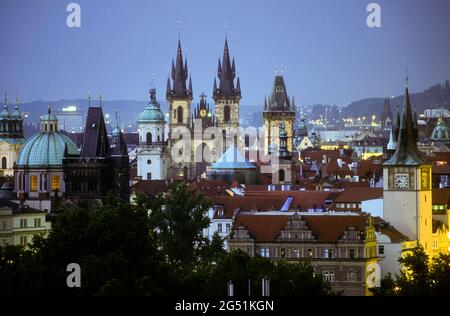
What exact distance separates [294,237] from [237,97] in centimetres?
8272

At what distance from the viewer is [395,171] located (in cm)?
7150

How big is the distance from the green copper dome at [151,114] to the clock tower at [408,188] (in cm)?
5435

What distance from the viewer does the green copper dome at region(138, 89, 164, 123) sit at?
12669cm

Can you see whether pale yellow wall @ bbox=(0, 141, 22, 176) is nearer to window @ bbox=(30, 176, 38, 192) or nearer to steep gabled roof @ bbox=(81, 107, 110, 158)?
window @ bbox=(30, 176, 38, 192)

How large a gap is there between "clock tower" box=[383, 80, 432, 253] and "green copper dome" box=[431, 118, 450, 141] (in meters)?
100

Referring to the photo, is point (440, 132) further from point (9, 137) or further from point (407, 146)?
point (407, 146)

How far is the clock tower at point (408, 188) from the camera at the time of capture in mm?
69312

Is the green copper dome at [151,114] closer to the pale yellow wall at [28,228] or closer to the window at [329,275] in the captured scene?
the pale yellow wall at [28,228]

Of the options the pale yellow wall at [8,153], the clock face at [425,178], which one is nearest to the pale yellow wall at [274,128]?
the pale yellow wall at [8,153]

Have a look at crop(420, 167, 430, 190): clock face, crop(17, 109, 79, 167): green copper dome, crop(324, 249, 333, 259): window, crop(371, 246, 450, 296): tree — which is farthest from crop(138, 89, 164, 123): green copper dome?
crop(371, 246, 450, 296): tree
